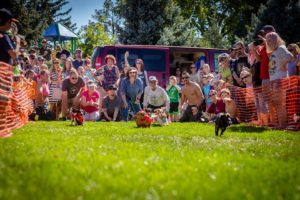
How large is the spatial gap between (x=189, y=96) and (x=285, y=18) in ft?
61.6

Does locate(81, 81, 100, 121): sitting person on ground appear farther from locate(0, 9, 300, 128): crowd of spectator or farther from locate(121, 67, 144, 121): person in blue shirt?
locate(121, 67, 144, 121): person in blue shirt

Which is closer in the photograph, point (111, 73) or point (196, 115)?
point (196, 115)

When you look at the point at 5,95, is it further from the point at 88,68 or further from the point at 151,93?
the point at 88,68

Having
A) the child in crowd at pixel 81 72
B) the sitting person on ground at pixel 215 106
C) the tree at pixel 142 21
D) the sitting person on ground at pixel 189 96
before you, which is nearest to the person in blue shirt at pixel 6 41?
the sitting person on ground at pixel 215 106

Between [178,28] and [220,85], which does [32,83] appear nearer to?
[220,85]

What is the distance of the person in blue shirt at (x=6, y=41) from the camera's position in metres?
9.11

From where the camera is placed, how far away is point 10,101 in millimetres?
11039

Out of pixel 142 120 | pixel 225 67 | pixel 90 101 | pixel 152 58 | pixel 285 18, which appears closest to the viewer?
pixel 142 120

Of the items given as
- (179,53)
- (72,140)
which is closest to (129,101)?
(179,53)

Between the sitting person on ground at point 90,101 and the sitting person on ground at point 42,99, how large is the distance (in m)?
1.53

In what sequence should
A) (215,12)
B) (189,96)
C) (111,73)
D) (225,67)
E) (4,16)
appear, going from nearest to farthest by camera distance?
(4,16) → (225,67) → (189,96) → (111,73) → (215,12)

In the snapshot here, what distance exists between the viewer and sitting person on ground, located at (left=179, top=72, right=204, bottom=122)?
16312mm

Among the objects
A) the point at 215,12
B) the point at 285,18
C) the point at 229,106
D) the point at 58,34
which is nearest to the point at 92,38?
the point at 215,12

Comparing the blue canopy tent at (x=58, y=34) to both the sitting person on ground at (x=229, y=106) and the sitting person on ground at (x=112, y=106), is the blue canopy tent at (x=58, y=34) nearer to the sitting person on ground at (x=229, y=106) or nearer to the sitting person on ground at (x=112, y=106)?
the sitting person on ground at (x=112, y=106)
